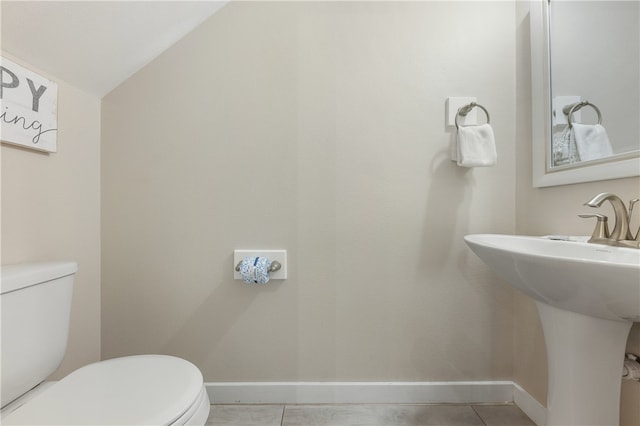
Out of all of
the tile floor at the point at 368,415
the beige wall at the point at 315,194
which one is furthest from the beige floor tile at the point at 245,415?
the beige wall at the point at 315,194

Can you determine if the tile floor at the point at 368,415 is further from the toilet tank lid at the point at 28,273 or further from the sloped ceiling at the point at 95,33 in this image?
the sloped ceiling at the point at 95,33

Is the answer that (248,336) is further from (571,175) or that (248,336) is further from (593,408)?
(571,175)

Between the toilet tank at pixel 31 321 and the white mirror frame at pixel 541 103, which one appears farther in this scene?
the white mirror frame at pixel 541 103

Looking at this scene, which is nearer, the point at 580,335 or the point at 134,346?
the point at 580,335

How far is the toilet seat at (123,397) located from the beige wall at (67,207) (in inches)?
17.9

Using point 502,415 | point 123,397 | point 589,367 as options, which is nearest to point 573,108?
point 589,367

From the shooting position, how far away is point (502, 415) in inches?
45.6

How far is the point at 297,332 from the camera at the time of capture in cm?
124

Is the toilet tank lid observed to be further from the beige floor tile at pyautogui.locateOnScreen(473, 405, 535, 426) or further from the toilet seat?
the beige floor tile at pyautogui.locateOnScreen(473, 405, 535, 426)

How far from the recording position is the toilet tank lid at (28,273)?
2.39 feet

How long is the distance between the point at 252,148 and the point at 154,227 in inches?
22.0

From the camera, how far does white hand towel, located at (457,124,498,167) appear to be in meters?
1.12

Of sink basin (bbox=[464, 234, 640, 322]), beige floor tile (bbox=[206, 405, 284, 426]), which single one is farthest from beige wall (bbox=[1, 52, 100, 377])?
sink basin (bbox=[464, 234, 640, 322])

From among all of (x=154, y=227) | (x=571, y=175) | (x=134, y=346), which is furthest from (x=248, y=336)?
(x=571, y=175)
